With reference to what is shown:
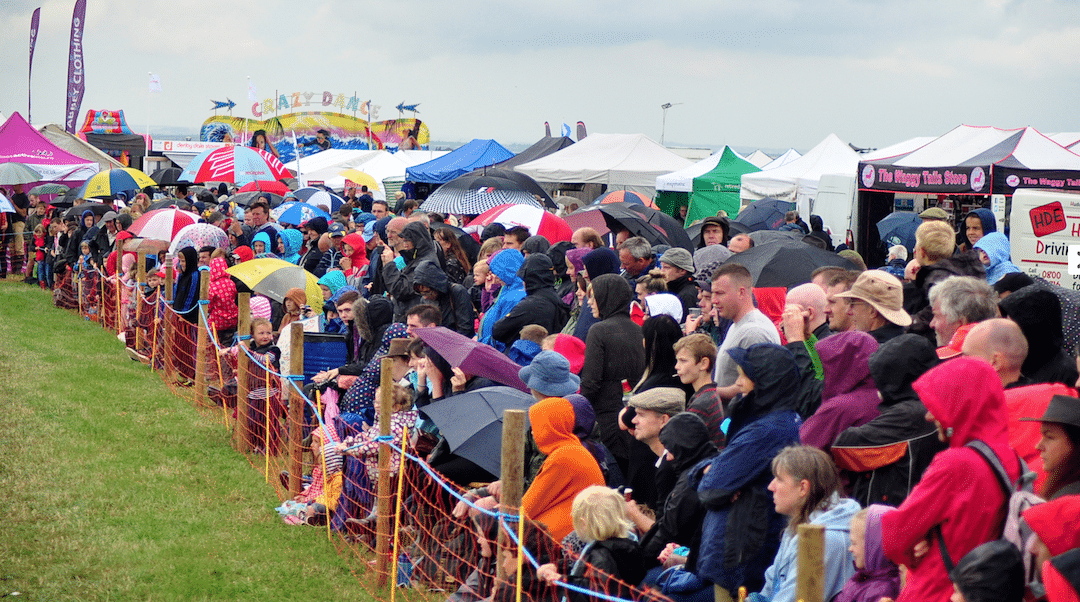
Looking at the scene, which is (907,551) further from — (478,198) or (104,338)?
(104,338)

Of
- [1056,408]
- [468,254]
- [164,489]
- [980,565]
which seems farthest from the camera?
[468,254]

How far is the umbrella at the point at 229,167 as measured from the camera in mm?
21609

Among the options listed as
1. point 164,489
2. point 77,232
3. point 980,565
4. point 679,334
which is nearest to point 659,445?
point 679,334

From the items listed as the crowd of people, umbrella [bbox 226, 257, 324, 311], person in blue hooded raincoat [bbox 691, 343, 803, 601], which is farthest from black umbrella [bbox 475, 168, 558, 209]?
person in blue hooded raincoat [bbox 691, 343, 803, 601]

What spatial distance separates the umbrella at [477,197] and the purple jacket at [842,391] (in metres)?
12.0

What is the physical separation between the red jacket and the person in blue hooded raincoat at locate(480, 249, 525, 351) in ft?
17.6

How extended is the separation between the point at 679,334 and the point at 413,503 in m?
2.05

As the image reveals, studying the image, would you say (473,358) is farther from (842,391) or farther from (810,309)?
(842,391)

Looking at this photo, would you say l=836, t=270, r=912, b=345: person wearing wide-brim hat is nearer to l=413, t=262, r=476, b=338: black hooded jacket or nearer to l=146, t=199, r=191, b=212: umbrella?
l=413, t=262, r=476, b=338: black hooded jacket

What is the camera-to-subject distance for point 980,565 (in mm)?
2949

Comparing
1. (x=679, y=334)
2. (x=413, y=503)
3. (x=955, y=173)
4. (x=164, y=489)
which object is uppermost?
(x=955, y=173)

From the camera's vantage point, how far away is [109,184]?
23.4m

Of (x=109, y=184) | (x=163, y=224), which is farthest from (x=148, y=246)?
(x=109, y=184)

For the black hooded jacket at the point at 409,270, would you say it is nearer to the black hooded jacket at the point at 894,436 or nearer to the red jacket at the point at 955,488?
the black hooded jacket at the point at 894,436
